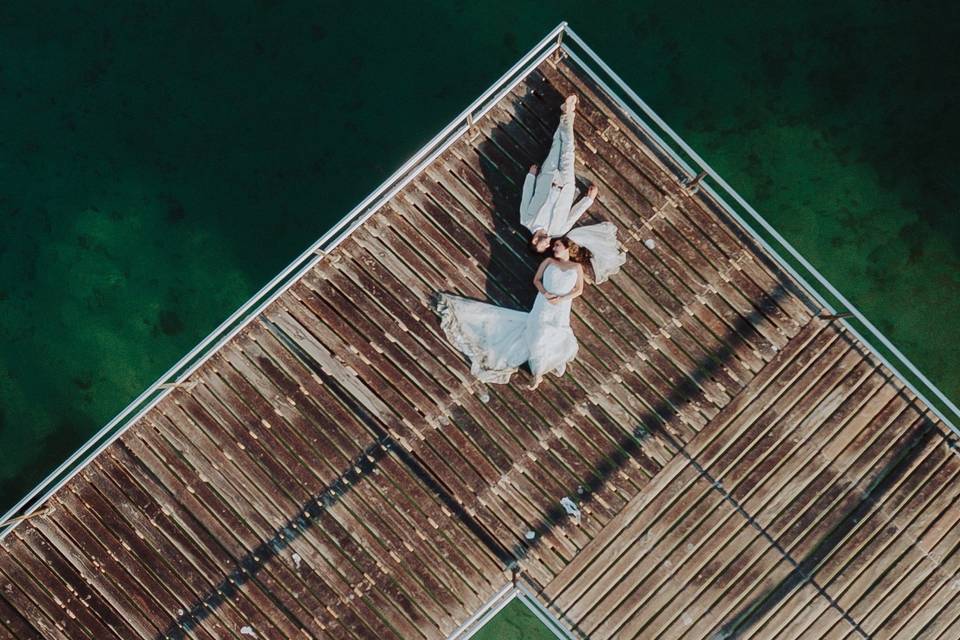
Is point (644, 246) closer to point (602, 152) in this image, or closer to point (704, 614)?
point (602, 152)

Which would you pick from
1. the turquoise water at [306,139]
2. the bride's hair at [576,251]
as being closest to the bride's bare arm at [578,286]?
the bride's hair at [576,251]

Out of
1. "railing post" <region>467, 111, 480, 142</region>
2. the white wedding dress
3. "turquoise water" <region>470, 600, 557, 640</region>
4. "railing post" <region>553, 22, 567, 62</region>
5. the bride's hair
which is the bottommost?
"turquoise water" <region>470, 600, 557, 640</region>

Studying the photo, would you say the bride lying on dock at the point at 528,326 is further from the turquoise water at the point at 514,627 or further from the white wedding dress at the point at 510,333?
the turquoise water at the point at 514,627

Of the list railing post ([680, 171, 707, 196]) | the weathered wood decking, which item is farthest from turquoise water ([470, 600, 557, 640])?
railing post ([680, 171, 707, 196])

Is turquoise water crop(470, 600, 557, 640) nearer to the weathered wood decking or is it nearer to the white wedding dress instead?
the weathered wood decking

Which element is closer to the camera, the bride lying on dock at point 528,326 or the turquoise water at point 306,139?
the bride lying on dock at point 528,326

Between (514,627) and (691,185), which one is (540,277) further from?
(514,627)

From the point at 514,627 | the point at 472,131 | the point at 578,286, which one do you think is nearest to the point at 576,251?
the point at 578,286
